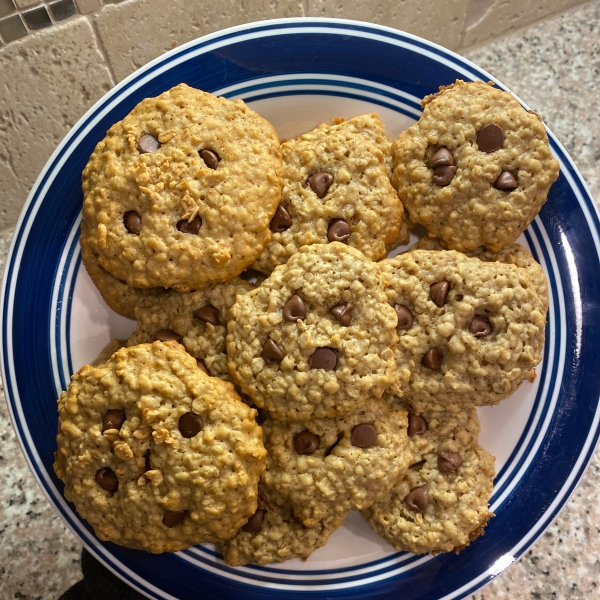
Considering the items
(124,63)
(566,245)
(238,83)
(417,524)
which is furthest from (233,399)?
(124,63)

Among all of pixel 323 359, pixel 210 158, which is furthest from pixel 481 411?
pixel 210 158

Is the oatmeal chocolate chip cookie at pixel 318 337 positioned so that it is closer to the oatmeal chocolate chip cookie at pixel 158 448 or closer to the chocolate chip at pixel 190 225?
the oatmeal chocolate chip cookie at pixel 158 448

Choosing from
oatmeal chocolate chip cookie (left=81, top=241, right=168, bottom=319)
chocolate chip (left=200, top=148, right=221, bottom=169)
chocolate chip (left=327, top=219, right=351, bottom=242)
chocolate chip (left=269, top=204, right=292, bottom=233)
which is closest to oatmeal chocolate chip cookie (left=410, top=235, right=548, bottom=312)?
chocolate chip (left=327, top=219, right=351, bottom=242)

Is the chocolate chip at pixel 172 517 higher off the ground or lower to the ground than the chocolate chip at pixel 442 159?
lower

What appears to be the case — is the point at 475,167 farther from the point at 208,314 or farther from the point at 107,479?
the point at 107,479

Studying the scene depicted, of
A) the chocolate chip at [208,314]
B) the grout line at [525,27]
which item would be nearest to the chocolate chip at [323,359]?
the chocolate chip at [208,314]

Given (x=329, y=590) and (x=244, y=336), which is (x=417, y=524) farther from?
(x=244, y=336)

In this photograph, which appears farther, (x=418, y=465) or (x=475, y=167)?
(x=418, y=465)
